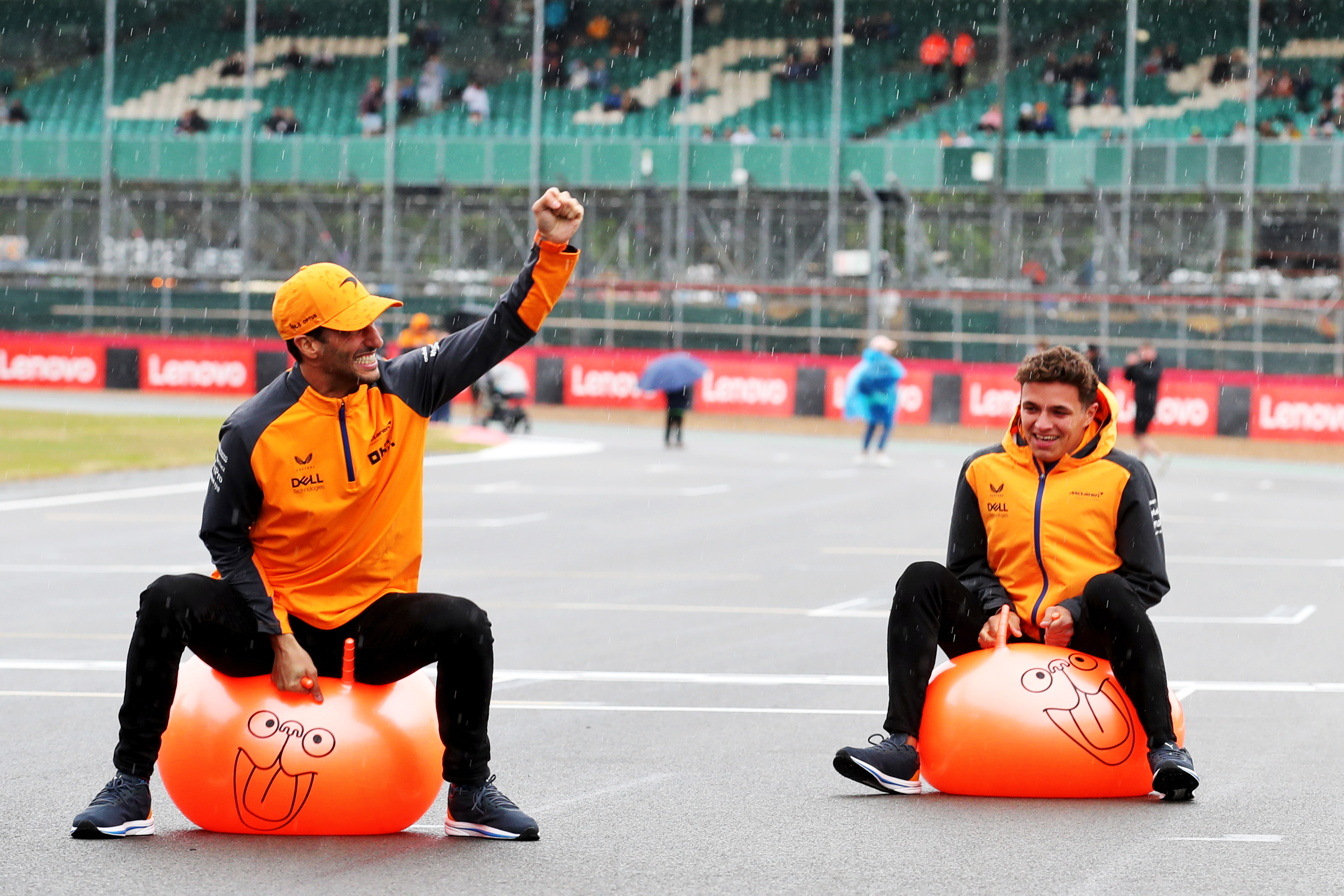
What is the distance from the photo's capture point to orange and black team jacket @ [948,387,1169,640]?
6.67 m

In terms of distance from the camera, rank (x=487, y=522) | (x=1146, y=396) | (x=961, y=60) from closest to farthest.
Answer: (x=487, y=522)
(x=1146, y=396)
(x=961, y=60)

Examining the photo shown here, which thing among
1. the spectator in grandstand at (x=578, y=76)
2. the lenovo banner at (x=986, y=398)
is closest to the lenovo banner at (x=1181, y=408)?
the lenovo banner at (x=986, y=398)

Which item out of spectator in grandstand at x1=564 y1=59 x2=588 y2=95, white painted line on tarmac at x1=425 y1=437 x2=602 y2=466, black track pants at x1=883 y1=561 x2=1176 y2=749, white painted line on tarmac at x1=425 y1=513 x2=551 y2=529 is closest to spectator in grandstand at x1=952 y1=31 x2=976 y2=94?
spectator in grandstand at x1=564 y1=59 x2=588 y2=95

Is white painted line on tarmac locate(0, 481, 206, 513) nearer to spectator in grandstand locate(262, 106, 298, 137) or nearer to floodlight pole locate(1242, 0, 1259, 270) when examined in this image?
floodlight pole locate(1242, 0, 1259, 270)

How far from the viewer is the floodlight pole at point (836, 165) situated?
130ft

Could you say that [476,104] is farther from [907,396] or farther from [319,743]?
[319,743]

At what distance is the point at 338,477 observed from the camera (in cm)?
575

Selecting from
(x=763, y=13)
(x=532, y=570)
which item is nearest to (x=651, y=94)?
(x=763, y=13)

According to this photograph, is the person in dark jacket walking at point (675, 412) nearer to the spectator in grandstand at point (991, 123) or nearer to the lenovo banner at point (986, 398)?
the lenovo banner at point (986, 398)

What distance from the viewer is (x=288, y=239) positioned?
43625 mm

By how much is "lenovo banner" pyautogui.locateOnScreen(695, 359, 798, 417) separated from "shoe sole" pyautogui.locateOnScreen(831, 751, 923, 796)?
100 feet

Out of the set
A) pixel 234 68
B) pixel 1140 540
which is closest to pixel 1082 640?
pixel 1140 540

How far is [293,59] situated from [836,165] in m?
16.3

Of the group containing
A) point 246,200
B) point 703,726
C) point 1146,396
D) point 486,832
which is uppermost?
point 246,200
